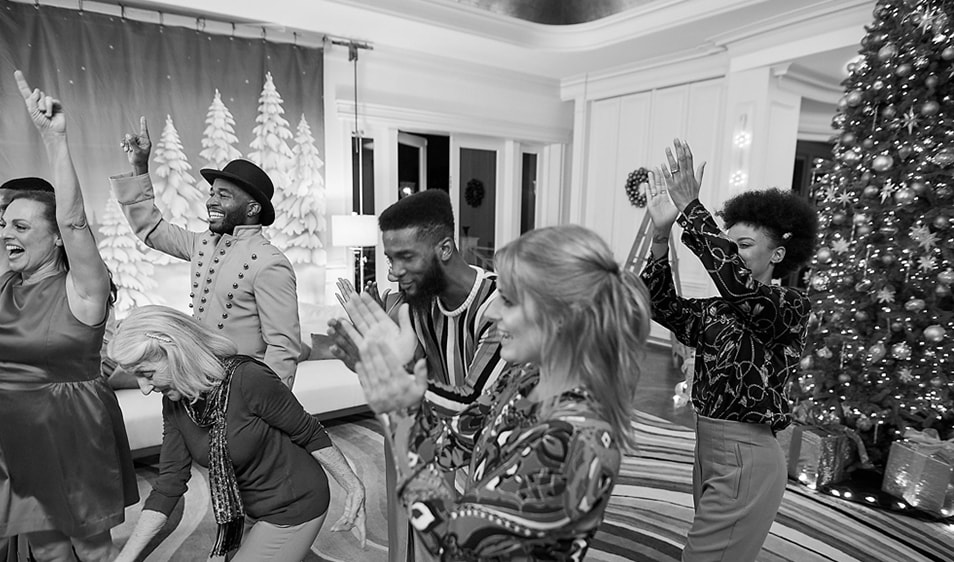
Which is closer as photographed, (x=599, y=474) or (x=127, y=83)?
(x=599, y=474)

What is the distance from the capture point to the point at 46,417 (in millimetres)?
1617

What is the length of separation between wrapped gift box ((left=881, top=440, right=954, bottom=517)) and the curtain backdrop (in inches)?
187

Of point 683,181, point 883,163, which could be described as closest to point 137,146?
point 683,181

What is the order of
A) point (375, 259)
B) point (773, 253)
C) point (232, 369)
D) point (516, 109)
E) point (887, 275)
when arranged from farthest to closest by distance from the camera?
point (516, 109)
point (375, 259)
point (887, 275)
point (773, 253)
point (232, 369)

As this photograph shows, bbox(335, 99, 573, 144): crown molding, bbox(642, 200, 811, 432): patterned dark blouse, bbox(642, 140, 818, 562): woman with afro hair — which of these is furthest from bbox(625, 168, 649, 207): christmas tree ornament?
bbox(642, 200, 811, 432): patterned dark blouse

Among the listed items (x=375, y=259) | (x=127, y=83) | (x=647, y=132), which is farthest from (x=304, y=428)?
(x=647, y=132)

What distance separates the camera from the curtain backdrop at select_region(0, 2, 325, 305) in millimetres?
4078

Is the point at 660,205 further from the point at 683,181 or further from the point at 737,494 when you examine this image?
the point at 737,494

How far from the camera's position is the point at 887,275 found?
3.17m

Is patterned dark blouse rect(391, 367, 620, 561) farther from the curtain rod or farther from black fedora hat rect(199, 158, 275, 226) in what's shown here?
the curtain rod

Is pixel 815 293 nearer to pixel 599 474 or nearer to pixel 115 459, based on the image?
pixel 599 474

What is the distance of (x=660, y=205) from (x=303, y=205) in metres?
4.16

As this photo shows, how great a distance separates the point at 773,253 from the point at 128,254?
4673mm

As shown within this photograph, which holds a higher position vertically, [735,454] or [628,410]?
[628,410]
